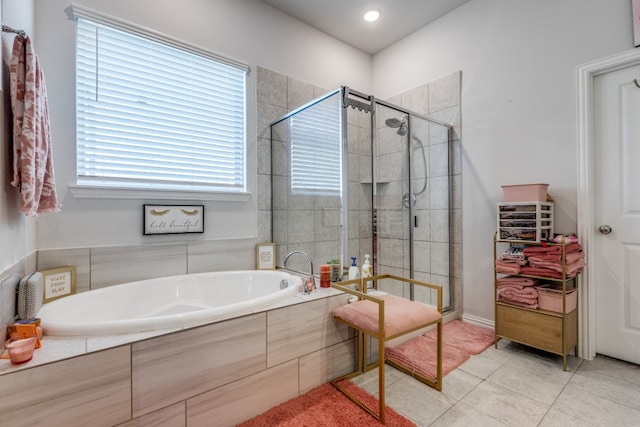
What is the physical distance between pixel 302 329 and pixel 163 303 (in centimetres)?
104

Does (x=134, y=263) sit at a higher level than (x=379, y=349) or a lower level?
higher

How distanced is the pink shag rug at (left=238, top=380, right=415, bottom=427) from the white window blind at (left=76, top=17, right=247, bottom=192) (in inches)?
62.8

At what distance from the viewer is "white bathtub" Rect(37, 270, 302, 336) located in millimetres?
1245

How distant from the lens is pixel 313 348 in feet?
5.59

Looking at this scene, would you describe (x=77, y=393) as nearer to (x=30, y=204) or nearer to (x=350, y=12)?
(x=30, y=204)

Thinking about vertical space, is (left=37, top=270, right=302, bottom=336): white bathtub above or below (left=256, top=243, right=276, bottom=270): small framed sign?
below

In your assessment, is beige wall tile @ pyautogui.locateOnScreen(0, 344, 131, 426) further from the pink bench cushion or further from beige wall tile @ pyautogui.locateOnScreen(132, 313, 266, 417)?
the pink bench cushion

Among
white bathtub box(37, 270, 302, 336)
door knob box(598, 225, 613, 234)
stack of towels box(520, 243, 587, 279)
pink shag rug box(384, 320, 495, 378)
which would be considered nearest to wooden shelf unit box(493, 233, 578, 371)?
stack of towels box(520, 243, 587, 279)

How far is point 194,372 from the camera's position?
131 cm

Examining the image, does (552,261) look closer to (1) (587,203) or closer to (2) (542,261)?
(2) (542,261)

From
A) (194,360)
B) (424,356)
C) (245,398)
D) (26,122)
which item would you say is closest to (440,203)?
(424,356)

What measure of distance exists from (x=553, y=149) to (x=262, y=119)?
2267 millimetres

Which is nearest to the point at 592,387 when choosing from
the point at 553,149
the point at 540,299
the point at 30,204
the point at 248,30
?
the point at 540,299

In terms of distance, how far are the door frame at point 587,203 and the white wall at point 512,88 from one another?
0.05 m
